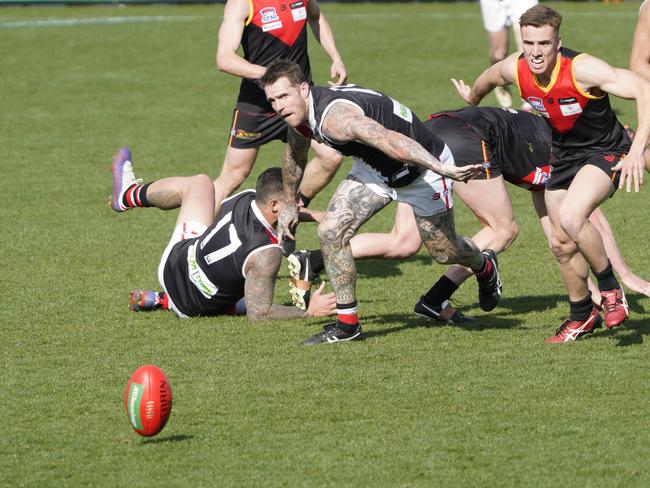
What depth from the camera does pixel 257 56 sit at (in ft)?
34.6

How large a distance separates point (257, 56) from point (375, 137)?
3.35 m

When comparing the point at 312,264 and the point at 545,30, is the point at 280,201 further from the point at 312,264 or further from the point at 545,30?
the point at 545,30

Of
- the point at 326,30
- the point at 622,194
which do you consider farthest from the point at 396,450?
the point at 622,194

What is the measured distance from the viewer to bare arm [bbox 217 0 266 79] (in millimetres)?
9977

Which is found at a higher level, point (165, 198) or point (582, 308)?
point (582, 308)

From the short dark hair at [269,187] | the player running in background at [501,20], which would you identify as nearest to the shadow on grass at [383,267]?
the short dark hair at [269,187]

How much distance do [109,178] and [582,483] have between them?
9.68 meters

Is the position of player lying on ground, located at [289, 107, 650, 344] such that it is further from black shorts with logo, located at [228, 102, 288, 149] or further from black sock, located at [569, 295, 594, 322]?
black shorts with logo, located at [228, 102, 288, 149]

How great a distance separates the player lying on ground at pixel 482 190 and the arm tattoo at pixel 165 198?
4.53 feet

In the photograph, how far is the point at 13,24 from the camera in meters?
26.2

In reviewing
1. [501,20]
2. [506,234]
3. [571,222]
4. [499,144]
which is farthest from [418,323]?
[501,20]

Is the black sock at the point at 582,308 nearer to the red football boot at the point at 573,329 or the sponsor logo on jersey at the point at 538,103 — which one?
the red football boot at the point at 573,329

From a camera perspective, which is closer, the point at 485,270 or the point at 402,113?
the point at 402,113

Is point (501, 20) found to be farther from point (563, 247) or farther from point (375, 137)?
point (375, 137)
